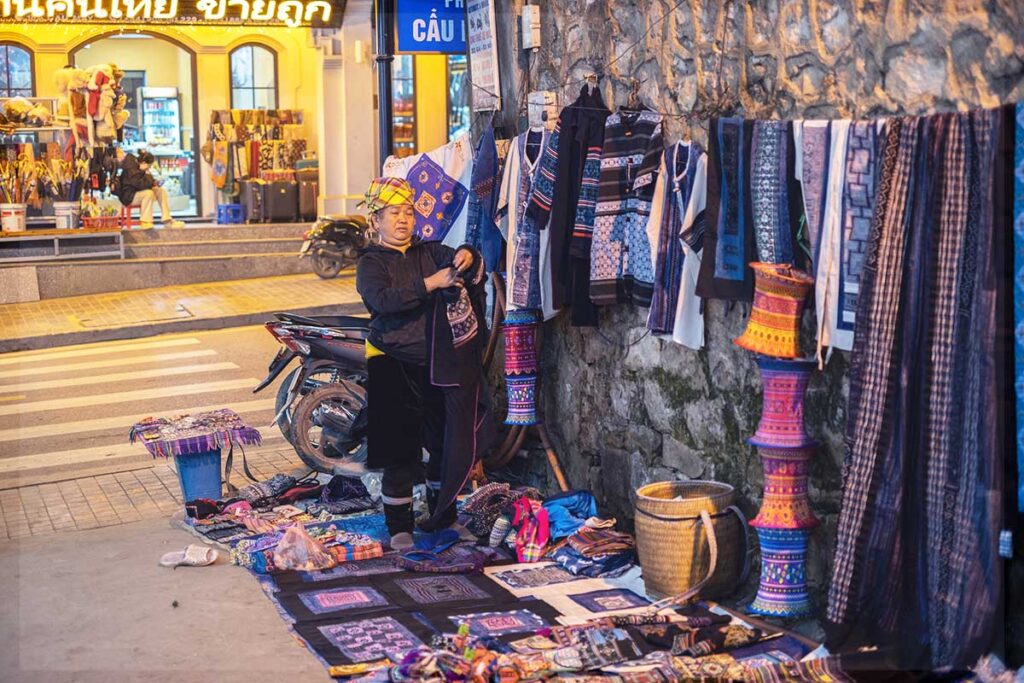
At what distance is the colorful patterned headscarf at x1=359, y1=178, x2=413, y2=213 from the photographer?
7547 millimetres

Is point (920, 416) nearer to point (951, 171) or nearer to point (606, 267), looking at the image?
point (951, 171)

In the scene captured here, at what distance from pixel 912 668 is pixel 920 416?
1.00 meters

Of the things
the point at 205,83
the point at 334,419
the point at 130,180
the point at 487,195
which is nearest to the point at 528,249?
the point at 487,195

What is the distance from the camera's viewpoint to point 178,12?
18688 millimetres

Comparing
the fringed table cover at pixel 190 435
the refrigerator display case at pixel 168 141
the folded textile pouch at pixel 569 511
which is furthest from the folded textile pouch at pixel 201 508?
the refrigerator display case at pixel 168 141

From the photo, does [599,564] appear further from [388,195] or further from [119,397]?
[119,397]

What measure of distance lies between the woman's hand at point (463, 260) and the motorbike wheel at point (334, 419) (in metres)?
2.07

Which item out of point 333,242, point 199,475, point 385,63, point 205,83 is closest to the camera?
point 199,475

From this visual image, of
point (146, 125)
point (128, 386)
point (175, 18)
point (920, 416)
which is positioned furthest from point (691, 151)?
point (146, 125)

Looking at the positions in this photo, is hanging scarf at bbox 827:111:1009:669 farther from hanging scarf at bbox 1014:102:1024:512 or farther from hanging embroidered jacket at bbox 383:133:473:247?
hanging embroidered jacket at bbox 383:133:473:247

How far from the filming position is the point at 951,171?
543 cm

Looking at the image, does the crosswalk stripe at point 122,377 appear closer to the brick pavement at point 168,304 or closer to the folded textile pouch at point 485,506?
the brick pavement at point 168,304

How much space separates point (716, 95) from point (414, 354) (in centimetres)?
214

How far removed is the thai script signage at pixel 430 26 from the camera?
31.8ft
